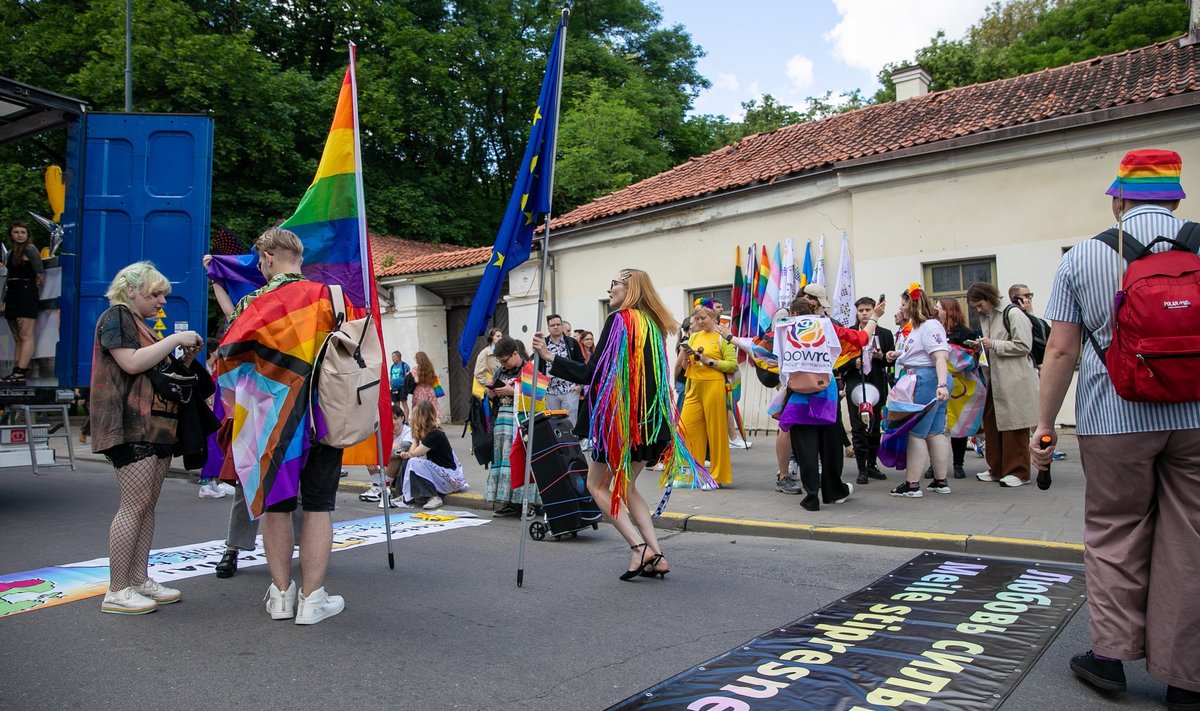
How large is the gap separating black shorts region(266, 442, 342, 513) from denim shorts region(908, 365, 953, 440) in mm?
5170

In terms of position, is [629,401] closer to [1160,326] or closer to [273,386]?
[273,386]

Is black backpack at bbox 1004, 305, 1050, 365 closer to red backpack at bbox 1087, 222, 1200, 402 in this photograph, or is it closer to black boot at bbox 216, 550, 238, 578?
red backpack at bbox 1087, 222, 1200, 402

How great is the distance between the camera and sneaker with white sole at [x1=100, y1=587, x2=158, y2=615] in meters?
4.52

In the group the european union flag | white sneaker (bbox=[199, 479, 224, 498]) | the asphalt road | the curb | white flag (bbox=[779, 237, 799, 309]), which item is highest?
white flag (bbox=[779, 237, 799, 309])

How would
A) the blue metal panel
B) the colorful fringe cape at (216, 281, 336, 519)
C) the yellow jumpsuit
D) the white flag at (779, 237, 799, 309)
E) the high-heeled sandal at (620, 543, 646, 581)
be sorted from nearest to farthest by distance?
the colorful fringe cape at (216, 281, 336, 519) → the high-heeled sandal at (620, 543, 646, 581) → the blue metal panel → the yellow jumpsuit → the white flag at (779, 237, 799, 309)

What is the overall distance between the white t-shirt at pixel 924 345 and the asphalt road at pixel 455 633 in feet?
7.20

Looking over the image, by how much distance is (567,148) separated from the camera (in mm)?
25922

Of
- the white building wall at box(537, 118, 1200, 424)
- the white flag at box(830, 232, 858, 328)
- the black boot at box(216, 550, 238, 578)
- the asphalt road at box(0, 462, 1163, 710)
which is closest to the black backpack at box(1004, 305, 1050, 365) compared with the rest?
the white building wall at box(537, 118, 1200, 424)

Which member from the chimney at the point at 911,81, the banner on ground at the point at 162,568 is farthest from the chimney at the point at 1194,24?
the banner on ground at the point at 162,568

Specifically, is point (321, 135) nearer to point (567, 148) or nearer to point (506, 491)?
point (567, 148)

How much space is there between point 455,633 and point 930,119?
12898mm

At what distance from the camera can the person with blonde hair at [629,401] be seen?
5020mm

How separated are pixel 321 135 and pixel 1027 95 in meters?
20.0

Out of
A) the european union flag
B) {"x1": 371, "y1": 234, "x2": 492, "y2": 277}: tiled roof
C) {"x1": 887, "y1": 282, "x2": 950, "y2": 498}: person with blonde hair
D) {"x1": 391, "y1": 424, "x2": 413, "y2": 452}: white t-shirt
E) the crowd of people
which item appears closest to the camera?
the crowd of people
